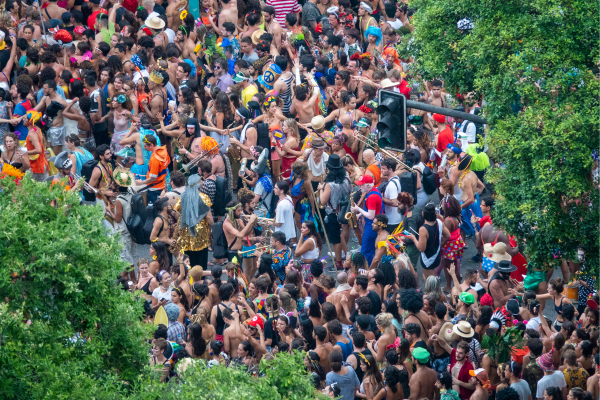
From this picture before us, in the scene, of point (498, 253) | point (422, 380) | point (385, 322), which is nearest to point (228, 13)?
point (498, 253)

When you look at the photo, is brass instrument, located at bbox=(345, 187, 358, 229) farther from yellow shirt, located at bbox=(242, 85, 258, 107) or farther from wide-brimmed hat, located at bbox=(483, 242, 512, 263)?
yellow shirt, located at bbox=(242, 85, 258, 107)

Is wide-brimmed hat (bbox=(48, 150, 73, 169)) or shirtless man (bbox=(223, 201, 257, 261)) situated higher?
wide-brimmed hat (bbox=(48, 150, 73, 169))

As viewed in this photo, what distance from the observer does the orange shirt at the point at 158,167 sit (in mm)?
12234

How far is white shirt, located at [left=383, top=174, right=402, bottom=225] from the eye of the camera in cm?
1177

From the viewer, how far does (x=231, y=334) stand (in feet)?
30.7

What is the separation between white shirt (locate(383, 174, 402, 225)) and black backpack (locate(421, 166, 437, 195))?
65 centimetres

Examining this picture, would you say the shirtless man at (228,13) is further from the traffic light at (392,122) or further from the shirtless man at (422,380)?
the shirtless man at (422,380)

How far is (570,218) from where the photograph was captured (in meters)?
8.38


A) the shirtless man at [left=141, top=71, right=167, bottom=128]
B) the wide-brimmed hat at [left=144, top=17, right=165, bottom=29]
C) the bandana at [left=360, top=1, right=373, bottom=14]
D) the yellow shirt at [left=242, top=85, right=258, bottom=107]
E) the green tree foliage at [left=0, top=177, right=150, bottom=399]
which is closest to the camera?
the green tree foliage at [left=0, top=177, right=150, bottom=399]

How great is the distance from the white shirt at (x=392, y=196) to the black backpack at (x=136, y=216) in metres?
3.60

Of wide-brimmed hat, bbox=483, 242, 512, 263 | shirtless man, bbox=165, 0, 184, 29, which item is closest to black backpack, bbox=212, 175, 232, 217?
wide-brimmed hat, bbox=483, 242, 512, 263

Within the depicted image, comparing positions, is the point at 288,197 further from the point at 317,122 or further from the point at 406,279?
the point at 406,279

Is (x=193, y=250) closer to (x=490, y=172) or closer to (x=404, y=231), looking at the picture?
(x=404, y=231)

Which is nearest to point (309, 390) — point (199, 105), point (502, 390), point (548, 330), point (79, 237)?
point (79, 237)
